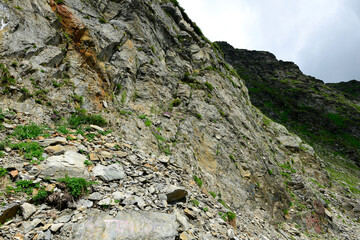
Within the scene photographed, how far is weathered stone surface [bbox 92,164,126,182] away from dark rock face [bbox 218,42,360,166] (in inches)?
3162

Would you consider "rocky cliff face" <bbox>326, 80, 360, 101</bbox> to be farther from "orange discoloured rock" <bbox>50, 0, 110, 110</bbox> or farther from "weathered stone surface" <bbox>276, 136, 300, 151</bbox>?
"orange discoloured rock" <bbox>50, 0, 110, 110</bbox>

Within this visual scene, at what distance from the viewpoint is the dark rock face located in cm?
7619

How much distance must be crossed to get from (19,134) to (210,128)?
52.4 ft

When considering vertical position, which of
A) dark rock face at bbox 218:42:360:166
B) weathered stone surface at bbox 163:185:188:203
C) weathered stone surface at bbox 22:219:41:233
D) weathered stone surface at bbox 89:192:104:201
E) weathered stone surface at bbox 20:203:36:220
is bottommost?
weathered stone surface at bbox 22:219:41:233

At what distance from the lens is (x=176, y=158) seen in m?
13.8

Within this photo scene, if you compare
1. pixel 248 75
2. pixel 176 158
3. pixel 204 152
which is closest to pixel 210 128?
pixel 204 152

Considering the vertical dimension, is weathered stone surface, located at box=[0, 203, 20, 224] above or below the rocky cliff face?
below

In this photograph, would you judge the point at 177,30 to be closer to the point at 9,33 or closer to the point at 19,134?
the point at 9,33

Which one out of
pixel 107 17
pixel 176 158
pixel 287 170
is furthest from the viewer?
pixel 287 170

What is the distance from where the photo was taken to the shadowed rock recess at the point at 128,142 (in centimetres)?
618

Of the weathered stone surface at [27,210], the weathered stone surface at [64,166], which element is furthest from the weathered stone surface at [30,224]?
the weathered stone surface at [64,166]

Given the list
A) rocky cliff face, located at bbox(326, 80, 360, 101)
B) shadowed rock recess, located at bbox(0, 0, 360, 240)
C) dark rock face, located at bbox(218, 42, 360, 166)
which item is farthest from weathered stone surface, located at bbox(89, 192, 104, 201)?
rocky cliff face, located at bbox(326, 80, 360, 101)

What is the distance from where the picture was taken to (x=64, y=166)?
23.7 feet

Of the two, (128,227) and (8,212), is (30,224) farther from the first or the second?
(128,227)
